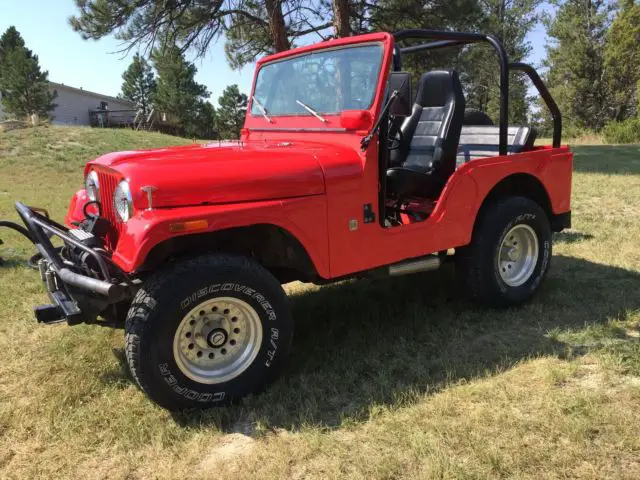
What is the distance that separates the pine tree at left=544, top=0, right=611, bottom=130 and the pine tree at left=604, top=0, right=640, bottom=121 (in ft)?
3.20

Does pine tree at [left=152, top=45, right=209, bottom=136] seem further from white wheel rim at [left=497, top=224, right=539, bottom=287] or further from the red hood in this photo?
the red hood

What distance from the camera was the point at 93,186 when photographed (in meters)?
3.23

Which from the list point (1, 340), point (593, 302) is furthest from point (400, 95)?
point (1, 340)

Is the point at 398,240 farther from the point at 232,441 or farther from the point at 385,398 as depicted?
the point at 232,441

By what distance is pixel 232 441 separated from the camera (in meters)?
2.54

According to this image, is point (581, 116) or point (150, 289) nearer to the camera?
point (150, 289)

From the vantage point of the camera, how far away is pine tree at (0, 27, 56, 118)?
104ft

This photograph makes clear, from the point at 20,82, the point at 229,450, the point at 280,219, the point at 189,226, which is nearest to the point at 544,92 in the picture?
the point at 280,219

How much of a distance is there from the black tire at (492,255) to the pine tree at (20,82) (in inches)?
1378

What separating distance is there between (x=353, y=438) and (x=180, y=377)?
0.92 m

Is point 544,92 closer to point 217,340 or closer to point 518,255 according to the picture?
point 518,255

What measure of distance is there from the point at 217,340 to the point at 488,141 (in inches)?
124

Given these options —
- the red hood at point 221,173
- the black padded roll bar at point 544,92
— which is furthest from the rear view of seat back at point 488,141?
the red hood at point 221,173

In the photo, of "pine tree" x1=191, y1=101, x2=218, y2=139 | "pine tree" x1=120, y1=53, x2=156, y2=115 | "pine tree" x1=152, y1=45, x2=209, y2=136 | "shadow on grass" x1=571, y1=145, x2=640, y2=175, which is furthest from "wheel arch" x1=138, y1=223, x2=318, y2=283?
"pine tree" x1=120, y1=53, x2=156, y2=115
